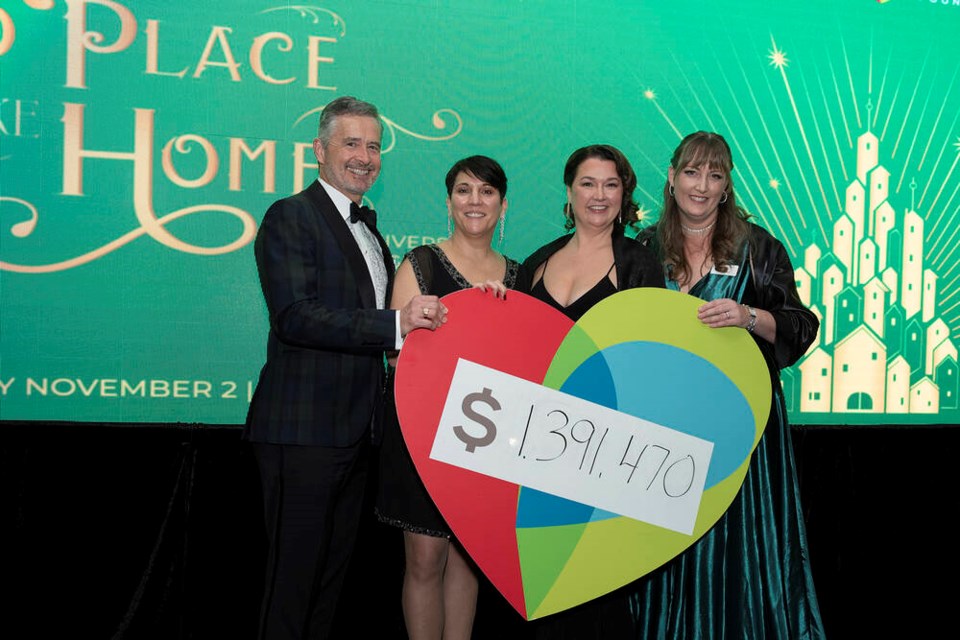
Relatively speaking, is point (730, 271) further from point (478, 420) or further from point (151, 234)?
point (151, 234)

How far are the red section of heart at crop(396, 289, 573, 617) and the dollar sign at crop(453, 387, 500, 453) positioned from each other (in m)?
0.05

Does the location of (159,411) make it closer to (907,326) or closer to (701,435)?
(701,435)

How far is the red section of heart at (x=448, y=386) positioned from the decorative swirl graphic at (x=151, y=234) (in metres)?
1.26

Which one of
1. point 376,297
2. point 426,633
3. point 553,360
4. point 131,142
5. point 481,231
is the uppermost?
point 131,142

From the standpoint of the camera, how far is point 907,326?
3.21 meters

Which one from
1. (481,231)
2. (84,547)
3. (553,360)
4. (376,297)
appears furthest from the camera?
(84,547)

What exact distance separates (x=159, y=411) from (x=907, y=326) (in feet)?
9.43

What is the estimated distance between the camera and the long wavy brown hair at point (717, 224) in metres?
1.96

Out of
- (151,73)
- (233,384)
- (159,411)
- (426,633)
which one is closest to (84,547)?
(159,411)

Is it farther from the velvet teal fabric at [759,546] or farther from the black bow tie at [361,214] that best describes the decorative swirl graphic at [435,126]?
A: the velvet teal fabric at [759,546]

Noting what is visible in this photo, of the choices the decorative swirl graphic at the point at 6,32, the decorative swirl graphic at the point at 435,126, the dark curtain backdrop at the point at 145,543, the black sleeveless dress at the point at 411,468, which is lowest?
the dark curtain backdrop at the point at 145,543

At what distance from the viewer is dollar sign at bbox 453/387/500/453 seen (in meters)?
1.75

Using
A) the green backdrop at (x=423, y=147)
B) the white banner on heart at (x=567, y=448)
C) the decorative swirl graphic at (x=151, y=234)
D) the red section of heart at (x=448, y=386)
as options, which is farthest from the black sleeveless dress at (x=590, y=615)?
the decorative swirl graphic at (x=151, y=234)

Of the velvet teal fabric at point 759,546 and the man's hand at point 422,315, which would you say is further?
the velvet teal fabric at point 759,546
